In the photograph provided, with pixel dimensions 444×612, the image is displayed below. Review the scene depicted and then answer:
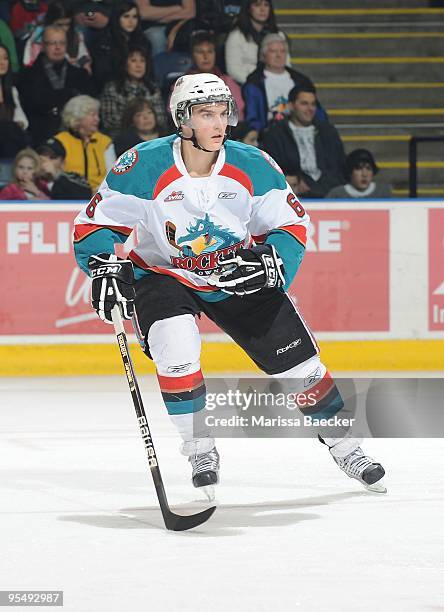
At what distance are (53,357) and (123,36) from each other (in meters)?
2.54

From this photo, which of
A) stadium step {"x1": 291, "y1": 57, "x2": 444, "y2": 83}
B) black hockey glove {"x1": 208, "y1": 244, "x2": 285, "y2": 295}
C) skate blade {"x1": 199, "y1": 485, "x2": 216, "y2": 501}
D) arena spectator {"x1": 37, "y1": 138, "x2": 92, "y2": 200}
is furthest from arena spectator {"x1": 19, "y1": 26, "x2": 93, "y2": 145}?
skate blade {"x1": 199, "y1": 485, "x2": 216, "y2": 501}

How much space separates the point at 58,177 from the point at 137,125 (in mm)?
719

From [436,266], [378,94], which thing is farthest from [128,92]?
[378,94]

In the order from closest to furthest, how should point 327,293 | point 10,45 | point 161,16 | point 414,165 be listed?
point 327,293 < point 414,165 < point 10,45 < point 161,16

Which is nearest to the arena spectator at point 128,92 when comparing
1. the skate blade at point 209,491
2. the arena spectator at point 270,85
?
the arena spectator at point 270,85

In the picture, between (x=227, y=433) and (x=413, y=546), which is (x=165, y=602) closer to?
(x=413, y=546)

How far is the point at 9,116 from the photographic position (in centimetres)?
882

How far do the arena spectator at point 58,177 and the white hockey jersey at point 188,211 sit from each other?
3.53 m

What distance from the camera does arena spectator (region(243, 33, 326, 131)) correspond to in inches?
360

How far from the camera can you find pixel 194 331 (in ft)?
13.9

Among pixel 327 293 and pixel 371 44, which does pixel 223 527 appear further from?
pixel 371 44

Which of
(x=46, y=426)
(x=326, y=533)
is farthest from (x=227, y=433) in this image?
(x=326, y=533)

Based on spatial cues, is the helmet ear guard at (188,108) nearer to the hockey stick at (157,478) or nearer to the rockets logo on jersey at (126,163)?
the rockets logo on jersey at (126,163)

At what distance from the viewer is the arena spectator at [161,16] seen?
9766 millimetres
